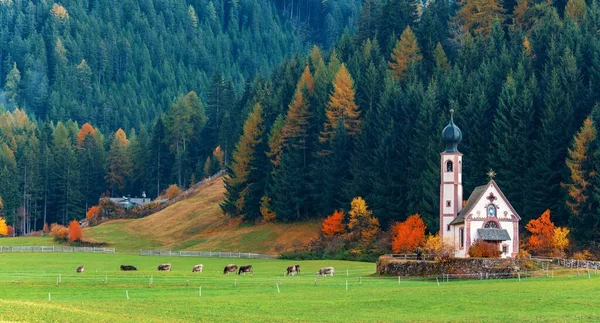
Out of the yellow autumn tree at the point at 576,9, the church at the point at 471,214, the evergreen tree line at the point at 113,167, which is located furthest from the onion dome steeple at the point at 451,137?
the evergreen tree line at the point at 113,167

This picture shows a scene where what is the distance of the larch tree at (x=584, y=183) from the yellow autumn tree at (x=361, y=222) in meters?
20.7

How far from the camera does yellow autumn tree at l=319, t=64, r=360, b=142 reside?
435ft

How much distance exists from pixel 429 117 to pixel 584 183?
19665 millimetres

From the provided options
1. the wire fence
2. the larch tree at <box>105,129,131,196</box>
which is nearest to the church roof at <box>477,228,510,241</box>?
the wire fence

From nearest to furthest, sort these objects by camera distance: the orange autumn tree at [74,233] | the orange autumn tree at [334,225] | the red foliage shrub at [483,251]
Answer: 1. the red foliage shrub at [483,251]
2. the orange autumn tree at [334,225]
3. the orange autumn tree at [74,233]

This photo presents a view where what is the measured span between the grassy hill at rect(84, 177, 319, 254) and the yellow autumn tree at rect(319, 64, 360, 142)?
10.5m

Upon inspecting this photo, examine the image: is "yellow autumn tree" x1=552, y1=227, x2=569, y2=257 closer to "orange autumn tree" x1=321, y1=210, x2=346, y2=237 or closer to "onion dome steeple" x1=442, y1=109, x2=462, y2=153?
"onion dome steeple" x1=442, y1=109, x2=462, y2=153

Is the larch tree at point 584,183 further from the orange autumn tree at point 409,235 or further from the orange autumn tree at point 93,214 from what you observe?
the orange autumn tree at point 93,214

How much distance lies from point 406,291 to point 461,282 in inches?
368

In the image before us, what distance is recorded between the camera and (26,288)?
7325cm

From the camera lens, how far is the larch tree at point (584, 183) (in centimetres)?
10212

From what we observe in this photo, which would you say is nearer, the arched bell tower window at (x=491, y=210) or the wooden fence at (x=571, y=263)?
the wooden fence at (x=571, y=263)

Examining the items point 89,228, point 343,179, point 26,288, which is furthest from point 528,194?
point 89,228

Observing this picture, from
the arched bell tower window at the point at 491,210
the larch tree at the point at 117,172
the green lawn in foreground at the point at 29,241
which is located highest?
the larch tree at the point at 117,172
